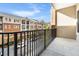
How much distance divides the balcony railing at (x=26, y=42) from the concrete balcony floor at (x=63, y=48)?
3.9 inches

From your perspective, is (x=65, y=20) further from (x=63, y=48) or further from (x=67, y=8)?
(x=63, y=48)

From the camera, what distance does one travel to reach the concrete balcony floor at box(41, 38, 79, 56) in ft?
7.23

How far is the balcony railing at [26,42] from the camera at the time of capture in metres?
1.98

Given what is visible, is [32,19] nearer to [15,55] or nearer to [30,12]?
[30,12]

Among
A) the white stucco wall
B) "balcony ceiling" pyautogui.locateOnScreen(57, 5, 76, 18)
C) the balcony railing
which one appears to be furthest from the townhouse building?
"balcony ceiling" pyautogui.locateOnScreen(57, 5, 76, 18)

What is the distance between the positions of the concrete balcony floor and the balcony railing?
0.10 meters

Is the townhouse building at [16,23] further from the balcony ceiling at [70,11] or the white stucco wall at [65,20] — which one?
the balcony ceiling at [70,11]

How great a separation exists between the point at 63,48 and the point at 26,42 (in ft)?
2.11

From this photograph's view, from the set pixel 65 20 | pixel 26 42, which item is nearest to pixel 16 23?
pixel 26 42

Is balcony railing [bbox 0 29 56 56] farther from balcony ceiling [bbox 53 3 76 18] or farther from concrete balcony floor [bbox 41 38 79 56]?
balcony ceiling [bbox 53 3 76 18]

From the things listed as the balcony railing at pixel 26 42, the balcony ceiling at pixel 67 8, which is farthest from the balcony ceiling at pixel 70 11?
the balcony railing at pixel 26 42

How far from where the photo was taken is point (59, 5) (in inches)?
88.0

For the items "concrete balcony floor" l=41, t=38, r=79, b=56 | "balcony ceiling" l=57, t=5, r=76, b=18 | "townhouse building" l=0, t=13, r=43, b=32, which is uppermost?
"balcony ceiling" l=57, t=5, r=76, b=18

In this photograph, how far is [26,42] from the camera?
6.98 ft
